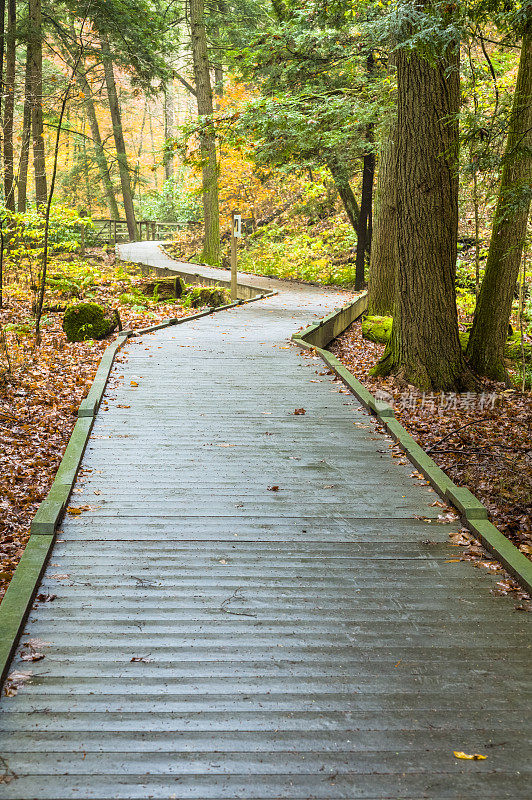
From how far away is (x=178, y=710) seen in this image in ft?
9.29

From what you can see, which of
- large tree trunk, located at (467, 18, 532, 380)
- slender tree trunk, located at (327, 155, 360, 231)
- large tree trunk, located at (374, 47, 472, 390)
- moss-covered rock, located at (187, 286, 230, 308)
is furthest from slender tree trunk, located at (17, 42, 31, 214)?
large tree trunk, located at (467, 18, 532, 380)

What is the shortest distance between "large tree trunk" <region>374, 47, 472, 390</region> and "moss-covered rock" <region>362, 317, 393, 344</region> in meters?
3.57

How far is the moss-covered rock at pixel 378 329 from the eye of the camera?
1235 centimetres

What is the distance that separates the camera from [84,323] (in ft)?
36.9

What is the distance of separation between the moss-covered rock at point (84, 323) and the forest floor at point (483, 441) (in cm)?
480

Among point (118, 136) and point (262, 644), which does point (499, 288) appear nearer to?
point (262, 644)

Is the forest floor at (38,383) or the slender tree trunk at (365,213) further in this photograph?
the slender tree trunk at (365,213)

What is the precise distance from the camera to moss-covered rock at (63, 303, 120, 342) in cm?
1117

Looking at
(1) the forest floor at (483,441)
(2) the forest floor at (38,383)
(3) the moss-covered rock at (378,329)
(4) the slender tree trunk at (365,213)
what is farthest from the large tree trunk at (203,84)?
(1) the forest floor at (483,441)

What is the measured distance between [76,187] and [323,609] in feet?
94.4

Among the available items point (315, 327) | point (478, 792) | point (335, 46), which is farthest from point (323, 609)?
point (335, 46)

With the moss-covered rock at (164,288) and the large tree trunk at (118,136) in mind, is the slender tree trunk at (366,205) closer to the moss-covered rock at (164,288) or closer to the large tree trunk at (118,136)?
the moss-covered rock at (164,288)

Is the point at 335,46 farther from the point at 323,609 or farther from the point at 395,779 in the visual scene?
the point at 395,779

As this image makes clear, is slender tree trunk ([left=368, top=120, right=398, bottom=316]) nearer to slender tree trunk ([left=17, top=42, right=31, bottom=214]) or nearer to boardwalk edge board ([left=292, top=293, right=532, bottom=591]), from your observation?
boardwalk edge board ([left=292, top=293, right=532, bottom=591])
